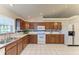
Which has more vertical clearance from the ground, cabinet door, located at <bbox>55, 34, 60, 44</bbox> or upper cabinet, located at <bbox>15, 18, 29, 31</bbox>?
upper cabinet, located at <bbox>15, 18, 29, 31</bbox>

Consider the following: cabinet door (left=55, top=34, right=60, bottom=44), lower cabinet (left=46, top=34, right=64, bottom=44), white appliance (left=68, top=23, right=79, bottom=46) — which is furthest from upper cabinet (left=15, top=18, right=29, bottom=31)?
white appliance (left=68, top=23, right=79, bottom=46)

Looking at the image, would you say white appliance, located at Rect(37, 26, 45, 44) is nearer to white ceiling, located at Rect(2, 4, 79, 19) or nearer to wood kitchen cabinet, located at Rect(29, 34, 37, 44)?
wood kitchen cabinet, located at Rect(29, 34, 37, 44)

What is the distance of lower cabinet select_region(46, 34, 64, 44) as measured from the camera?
8359 millimetres

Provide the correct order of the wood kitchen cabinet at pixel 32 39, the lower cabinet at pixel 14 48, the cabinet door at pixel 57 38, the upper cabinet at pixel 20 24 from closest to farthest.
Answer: the lower cabinet at pixel 14 48 < the upper cabinet at pixel 20 24 < the wood kitchen cabinet at pixel 32 39 < the cabinet door at pixel 57 38

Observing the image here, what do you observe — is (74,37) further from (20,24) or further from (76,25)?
(20,24)

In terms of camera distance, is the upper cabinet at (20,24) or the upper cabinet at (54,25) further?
the upper cabinet at (54,25)

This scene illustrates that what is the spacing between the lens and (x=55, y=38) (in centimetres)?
845

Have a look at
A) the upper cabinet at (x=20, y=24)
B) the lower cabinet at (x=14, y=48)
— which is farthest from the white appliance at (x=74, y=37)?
the lower cabinet at (x=14, y=48)

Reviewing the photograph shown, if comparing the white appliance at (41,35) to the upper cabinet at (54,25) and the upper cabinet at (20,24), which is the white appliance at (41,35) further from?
the upper cabinet at (20,24)

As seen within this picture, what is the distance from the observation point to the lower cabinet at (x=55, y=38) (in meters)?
A: 8.36
